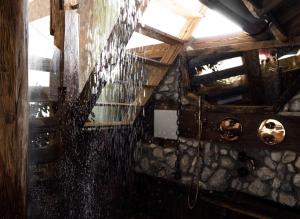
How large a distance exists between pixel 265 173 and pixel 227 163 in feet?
2.83

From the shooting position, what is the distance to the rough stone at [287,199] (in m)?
5.27

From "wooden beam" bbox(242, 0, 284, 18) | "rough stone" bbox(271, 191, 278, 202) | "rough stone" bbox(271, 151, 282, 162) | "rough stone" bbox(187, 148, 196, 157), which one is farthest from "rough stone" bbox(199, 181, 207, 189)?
"wooden beam" bbox(242, 0, 284, 18)

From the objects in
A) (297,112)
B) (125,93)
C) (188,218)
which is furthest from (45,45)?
→ (297,112)

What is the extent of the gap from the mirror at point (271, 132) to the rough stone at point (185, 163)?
1963 millimetres

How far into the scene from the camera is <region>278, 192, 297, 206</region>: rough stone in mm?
5273

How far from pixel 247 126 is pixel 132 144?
3335 mm

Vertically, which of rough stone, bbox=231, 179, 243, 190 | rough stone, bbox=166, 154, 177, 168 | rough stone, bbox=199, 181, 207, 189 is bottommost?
rough stone, bbox=199, 181, 207, 189

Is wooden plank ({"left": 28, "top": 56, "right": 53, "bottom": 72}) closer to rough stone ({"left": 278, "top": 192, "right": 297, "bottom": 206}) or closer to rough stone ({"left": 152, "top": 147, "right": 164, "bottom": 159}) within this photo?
rough stone ({"left": 152, "top": 147, "right": 164, "bottom": 159})

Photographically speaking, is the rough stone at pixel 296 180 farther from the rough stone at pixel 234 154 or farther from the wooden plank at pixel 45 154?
the wooden plank at pixel 45 154

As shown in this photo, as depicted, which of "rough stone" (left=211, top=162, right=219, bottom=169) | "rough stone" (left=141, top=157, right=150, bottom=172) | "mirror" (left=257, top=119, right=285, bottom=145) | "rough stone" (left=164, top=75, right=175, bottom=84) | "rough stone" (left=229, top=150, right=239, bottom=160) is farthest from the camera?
"rough stone" (left=141, top=157, right=150, bottom=172)

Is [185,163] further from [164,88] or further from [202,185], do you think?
[164,88]

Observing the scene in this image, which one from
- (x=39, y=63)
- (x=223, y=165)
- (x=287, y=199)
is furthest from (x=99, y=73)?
(x=287, y=199)

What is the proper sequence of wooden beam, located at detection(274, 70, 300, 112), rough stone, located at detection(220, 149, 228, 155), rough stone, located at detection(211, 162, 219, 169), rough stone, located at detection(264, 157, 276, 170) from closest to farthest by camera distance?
1. wooden beam, located at detection(274, 70, 300, 112)
2. rough stone, located at detection(264, 157, 276, 170)
3. rough stone, located at detection(220, 149, 228, 155)
4. rough stone, located at detection(211, 162, 219, 169)

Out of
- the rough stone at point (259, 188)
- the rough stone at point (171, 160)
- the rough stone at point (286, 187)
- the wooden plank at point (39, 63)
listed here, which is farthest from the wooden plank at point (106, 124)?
the rough stone at point (286, 187)
